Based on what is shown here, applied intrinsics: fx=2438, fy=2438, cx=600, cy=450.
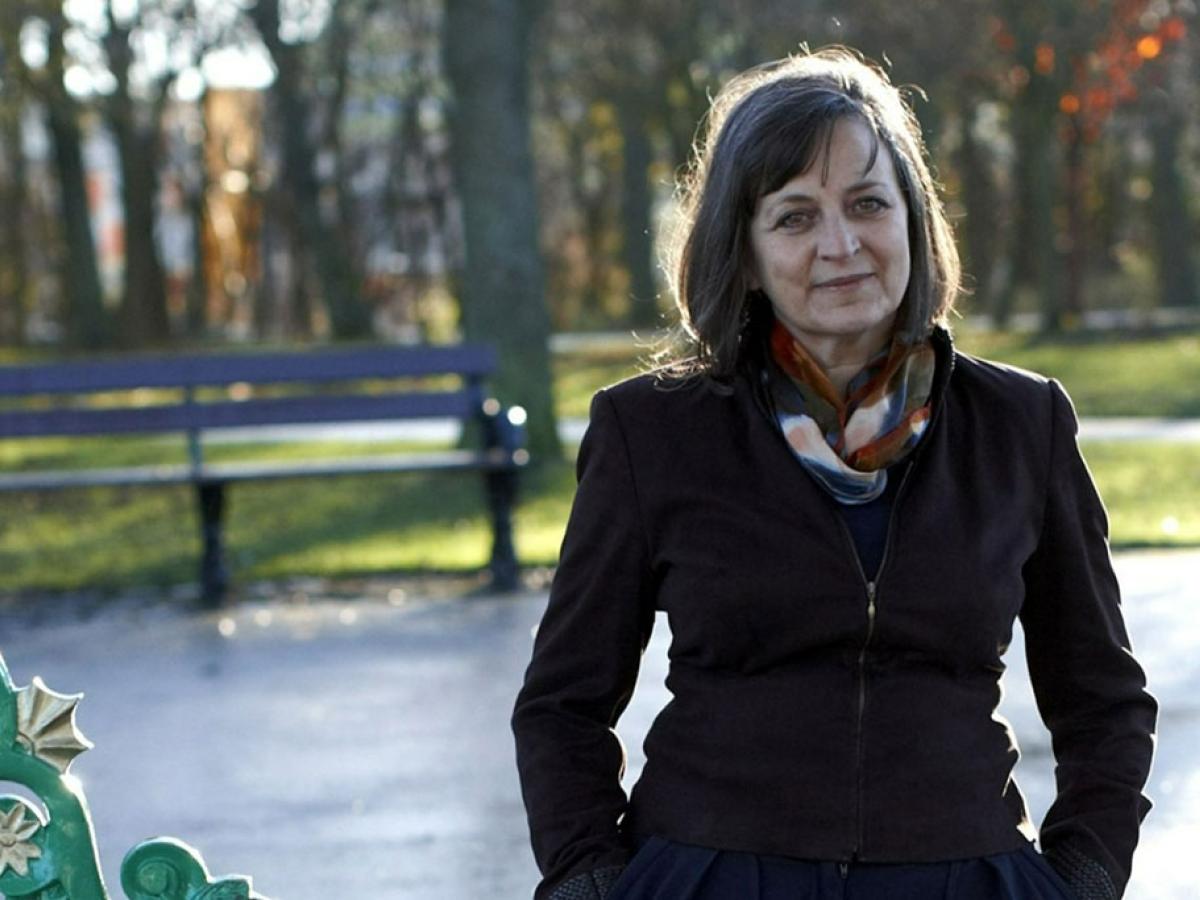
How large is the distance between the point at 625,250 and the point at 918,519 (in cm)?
4046

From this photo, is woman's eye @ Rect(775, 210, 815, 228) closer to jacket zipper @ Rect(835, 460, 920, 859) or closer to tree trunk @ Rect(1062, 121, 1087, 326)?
jacket zipper @ Rect(835, 460, 920, 859)

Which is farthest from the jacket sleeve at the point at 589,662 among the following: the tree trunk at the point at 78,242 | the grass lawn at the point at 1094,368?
the tree trunk at the point at 78,242

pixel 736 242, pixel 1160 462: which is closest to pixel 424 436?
pixel 1160 462

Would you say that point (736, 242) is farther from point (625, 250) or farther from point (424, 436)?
point (625, 250)

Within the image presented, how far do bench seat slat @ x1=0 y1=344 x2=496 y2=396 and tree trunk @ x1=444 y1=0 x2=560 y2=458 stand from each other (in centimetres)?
382

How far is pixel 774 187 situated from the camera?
9.45 ft

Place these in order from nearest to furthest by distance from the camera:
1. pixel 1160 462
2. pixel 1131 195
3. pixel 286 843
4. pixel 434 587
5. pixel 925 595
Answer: pixel 925 595 → pixel 286 843 → pixel 434 587 → pixel 1160 462 → pixel 1131 195

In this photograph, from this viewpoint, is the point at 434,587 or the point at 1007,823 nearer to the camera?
the point at 1007,823

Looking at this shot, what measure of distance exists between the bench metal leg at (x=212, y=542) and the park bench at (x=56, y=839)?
730 cm

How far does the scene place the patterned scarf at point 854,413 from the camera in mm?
2779

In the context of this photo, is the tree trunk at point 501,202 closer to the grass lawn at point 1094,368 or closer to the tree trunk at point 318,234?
the grass lawn at point 1094,368

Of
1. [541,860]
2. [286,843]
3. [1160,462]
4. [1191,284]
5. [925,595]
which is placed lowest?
[1191,284]

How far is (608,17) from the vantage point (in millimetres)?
31047

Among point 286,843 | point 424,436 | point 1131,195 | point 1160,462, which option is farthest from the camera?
point 1131,195
